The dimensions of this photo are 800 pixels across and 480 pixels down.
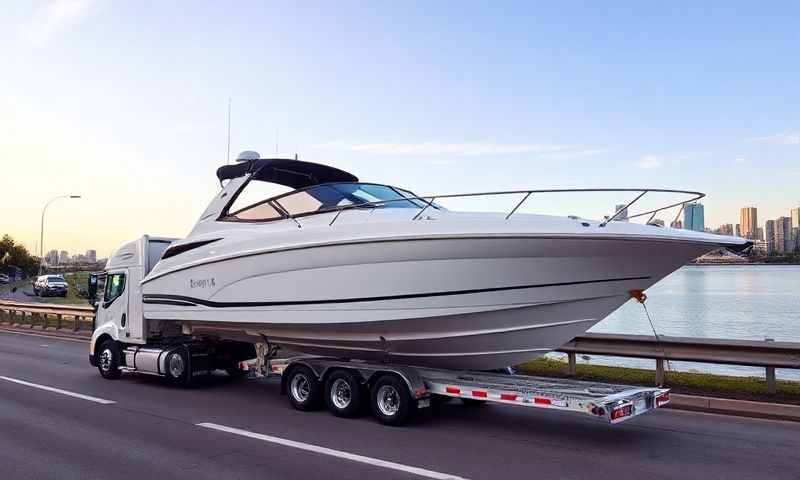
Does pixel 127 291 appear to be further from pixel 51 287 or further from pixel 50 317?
pixel 51 287

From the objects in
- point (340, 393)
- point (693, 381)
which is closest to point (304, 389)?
point (340, 393)

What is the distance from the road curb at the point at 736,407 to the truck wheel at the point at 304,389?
189 inches

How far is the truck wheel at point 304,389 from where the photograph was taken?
8.81 meters

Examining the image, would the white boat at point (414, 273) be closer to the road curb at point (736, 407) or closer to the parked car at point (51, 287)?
the road curb at point (736, 407)

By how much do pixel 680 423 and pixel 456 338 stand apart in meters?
2.98

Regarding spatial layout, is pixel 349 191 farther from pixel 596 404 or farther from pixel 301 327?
→ pixel 596 404

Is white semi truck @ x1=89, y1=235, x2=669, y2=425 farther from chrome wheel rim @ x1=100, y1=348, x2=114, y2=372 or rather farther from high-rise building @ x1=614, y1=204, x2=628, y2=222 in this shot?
high-rise building @ x1=614, y1=204, x2=628, y2=222

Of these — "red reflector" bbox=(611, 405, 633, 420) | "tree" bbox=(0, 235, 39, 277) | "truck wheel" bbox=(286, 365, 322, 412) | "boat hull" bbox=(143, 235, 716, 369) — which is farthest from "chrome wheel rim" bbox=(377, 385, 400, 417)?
"tree" bbox=(0, 235, 39, 277)

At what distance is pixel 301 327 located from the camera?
8773 millimetres

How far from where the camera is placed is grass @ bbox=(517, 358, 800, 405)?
920 centimetres

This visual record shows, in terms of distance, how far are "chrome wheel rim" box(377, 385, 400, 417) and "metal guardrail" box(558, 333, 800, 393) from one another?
12.3ft

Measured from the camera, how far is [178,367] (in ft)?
35.8

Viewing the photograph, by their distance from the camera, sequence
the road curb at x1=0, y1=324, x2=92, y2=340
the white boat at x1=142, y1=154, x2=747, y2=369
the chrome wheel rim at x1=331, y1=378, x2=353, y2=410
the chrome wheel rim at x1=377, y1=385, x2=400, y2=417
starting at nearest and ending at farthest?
1. the white boat at x1=142, y1=154, x2=747, y2=369
2. the chrome wheel rim at x1=377, y1=385, x2=400, y2=417
3. the chrome wheel rim at x1=331, y1=378, x2=353, y2=410
4. the road curb at x1=0, y1=324, x2=92, y2=340

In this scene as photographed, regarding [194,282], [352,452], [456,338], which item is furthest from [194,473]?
[194,282]
